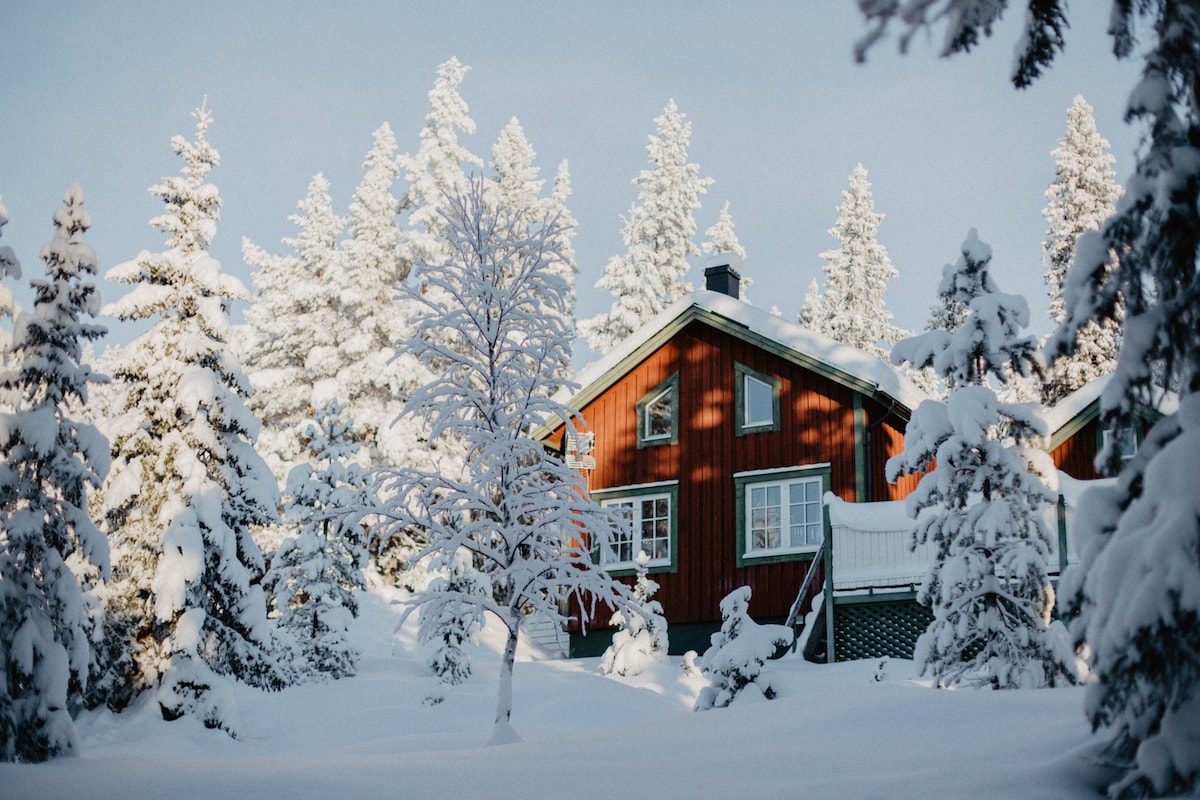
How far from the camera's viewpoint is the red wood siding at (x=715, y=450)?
78.2ft

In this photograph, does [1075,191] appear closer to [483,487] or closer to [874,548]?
[874,548]

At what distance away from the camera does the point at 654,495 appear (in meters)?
25.9

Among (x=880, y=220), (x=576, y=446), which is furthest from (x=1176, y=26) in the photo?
(x=880, y=220)

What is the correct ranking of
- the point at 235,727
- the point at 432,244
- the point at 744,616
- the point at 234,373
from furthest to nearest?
the point at 432,244 < the point at 234,373 < the point at 235,727 < the point at 744,616

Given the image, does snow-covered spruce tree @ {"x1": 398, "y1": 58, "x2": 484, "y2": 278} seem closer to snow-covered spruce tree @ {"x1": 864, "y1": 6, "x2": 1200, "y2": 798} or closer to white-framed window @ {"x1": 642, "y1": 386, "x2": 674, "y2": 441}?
white-framed window @ {"x1": 642, "y1": 386, "x2": 674, "y2": 441}

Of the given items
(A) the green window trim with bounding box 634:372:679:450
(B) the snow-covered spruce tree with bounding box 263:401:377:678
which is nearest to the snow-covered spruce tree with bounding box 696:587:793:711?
(B) the snow-covered spruce tree with bounding box 263:401:377:678

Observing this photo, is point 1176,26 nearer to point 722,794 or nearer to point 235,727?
point 722,794

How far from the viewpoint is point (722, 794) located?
5934 millimetres

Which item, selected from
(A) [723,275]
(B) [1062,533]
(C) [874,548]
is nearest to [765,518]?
(C) [874,548]

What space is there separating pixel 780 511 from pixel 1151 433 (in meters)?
19.7

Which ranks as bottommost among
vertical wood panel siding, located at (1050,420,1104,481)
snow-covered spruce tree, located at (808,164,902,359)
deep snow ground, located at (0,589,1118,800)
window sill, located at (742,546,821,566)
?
deep snow ground, located at (0,589,1118,800)

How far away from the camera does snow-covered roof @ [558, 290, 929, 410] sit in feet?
76.8

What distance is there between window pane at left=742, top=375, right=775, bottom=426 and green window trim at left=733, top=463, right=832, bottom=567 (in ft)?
4.06

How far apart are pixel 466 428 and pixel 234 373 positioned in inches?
280
